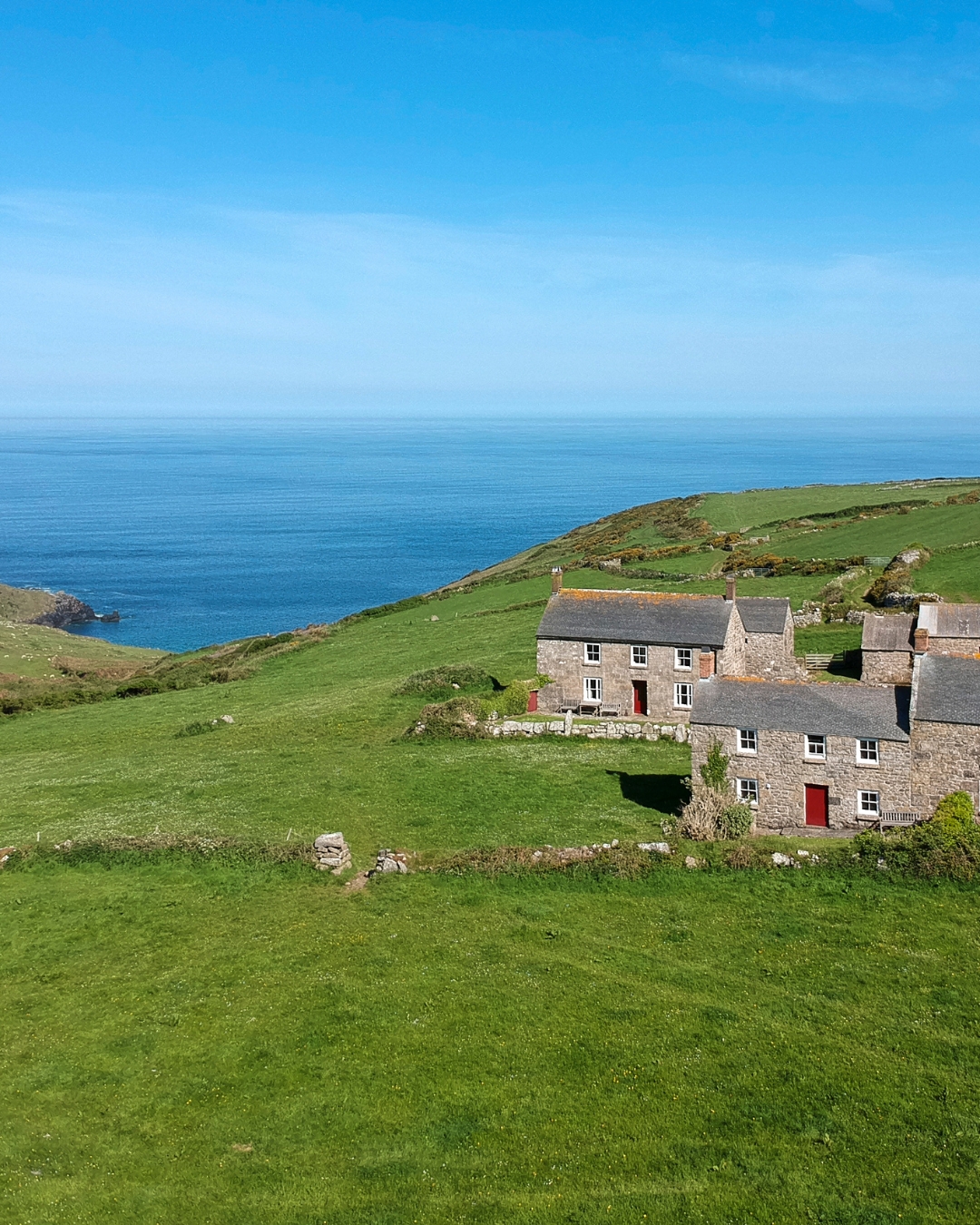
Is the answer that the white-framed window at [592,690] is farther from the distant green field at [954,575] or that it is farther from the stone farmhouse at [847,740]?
the distant green field at [954,575]

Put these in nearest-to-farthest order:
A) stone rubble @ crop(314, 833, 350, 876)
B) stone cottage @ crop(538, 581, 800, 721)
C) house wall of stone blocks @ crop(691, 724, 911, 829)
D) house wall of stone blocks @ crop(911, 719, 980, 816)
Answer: house wall of stone blocks @ crop(911, 719, 980, 816) < stone rubble @ crop(314, 833, 350, 876) < house wall of stone blocks @ crop(691, 724, 911, 829) < stone cottage @ crop(538, 581, 800, 721)

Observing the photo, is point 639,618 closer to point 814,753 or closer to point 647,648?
point 647,648

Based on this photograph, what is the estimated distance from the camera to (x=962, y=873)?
28.1 metres

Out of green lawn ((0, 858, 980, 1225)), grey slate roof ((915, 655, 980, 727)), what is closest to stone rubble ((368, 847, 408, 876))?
green lawn ((0, 858, 980, 1225))

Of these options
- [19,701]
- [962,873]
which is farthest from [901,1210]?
[19,701]

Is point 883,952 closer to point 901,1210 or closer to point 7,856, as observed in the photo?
point 901,1210

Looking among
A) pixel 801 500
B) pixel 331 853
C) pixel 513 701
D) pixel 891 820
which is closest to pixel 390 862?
pixel 331 853

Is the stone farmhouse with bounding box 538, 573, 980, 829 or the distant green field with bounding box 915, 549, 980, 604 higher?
the distant green field with bounding box 915, 549, 980, 604

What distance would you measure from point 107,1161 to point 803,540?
76213mm

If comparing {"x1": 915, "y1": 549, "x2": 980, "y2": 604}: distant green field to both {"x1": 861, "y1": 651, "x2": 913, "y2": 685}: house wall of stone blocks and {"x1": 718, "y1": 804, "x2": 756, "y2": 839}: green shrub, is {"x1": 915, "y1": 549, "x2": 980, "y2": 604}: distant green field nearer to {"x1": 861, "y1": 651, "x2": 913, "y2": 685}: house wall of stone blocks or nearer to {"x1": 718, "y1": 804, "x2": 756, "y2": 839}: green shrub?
{"x1": 861, "y1": 651, "x2": 913, "y2": 685}: house wall of stone blocks

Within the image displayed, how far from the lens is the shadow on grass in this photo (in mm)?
34978

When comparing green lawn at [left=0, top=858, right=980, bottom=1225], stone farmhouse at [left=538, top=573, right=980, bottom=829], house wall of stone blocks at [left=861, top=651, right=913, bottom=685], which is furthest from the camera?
house wall of stone blocks at [left=861, top=651, right=913, bottom=685]

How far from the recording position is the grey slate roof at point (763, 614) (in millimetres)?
49000

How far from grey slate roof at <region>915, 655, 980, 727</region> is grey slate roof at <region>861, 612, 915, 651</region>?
11926 mm
